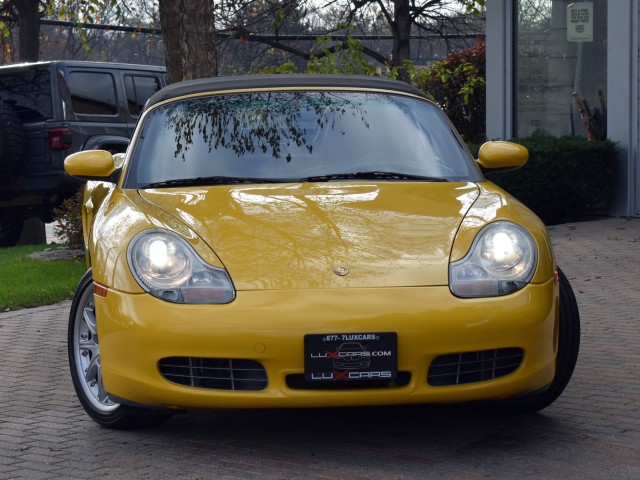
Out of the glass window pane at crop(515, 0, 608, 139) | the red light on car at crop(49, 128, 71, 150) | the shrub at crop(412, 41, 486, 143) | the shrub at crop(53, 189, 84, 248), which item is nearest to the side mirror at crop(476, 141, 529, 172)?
the shrub at crop(53, 189, 84, 248)

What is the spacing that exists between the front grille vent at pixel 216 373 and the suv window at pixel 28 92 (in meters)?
10.7

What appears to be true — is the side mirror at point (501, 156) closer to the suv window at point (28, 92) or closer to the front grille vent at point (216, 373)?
the front grille vent at point (216, 373)

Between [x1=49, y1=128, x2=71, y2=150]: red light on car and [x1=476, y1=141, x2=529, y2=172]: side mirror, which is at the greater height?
[x1=476, y1=141, x2=529, y2=172]: side mirror

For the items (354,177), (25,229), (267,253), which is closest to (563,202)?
(25,229)

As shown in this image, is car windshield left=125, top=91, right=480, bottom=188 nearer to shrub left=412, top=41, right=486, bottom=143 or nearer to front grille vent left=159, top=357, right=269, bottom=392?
front grille vent left=159, top=357, right=269, bottom=392

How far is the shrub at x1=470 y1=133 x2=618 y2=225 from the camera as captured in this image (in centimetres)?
1377

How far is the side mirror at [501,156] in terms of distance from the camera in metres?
5.77

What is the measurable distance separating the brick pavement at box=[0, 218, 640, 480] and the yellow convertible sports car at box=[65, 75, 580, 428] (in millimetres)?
177

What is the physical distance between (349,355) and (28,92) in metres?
11.2

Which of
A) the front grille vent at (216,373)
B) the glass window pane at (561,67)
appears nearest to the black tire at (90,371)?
the front grille vent at (216,373)

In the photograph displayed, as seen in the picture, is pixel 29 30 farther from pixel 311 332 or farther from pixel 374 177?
pixel 311 332

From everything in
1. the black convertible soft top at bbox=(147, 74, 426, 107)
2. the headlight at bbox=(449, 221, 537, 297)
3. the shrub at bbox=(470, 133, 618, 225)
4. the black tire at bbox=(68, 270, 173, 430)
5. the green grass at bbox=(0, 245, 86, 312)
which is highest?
the black convertible soft top at bbox=(147, 74, 426, 107)

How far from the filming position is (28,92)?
48.3ft

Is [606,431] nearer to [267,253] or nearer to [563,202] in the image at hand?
[267,253]
